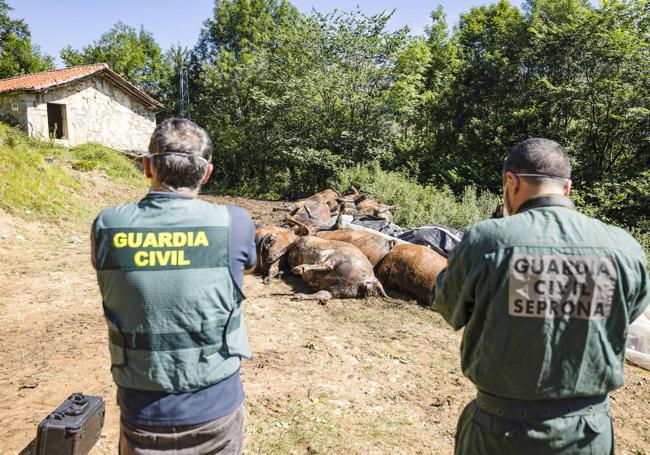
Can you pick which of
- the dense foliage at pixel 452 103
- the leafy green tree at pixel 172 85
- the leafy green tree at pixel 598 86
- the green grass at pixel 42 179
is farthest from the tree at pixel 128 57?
the leafy green tree at pixel 598 86

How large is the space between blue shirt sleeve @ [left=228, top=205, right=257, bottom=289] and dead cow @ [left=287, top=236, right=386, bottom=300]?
161 inches

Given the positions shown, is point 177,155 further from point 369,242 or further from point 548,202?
point 369,242

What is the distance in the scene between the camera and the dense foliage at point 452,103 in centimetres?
1353

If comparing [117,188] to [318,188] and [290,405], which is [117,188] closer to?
[318,188]

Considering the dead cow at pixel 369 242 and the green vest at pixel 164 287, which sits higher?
the green vest at pixel 164 287

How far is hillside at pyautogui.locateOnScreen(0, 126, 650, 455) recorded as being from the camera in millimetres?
3140

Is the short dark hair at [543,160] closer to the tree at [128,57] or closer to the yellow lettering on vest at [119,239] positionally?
the yellow lettering on vest at [119,239]

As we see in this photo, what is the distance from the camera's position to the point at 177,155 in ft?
5.41

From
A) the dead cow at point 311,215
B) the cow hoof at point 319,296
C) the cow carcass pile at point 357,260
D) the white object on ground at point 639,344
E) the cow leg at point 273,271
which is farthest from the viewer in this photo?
the dead cow at point 311,215

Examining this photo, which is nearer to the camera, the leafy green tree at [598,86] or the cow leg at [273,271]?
the cow leg at [273,271]

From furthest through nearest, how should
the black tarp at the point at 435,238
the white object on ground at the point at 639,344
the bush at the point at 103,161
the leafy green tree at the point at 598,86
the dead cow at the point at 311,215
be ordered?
the bush at the point at 103,161
the leafy green tree at the point at 598,86
the dead cow at the point at 311,215
the black tarp at the point at 435,238
the white object on ground at the point at 639,344

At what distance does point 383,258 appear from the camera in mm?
6367

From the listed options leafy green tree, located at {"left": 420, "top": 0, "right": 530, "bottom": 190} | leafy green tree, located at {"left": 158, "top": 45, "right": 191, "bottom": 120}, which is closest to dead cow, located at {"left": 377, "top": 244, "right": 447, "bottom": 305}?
leafy green tree, located at {"left": 420, "top": 0, "right": 530, "bottom": 190}

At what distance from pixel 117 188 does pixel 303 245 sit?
31.1ft
